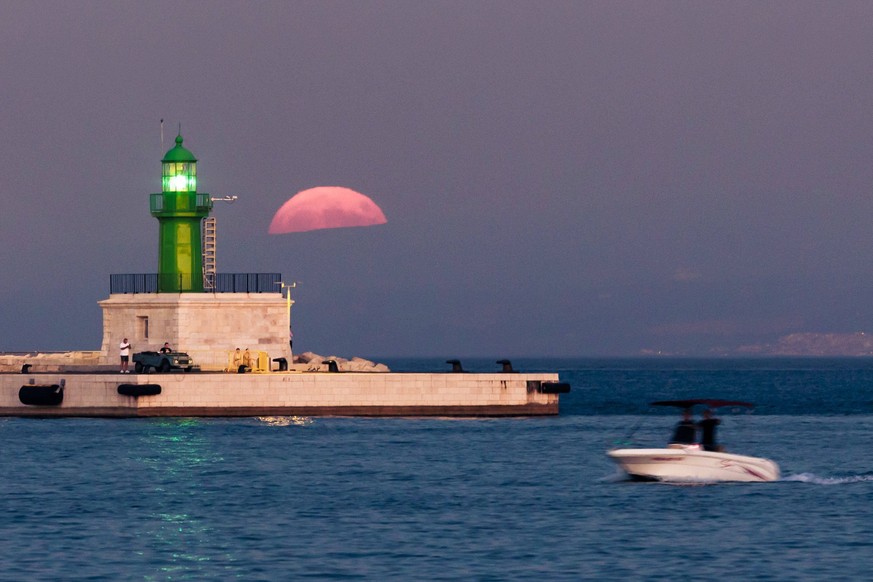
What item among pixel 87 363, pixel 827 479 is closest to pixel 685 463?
pixel 827 479

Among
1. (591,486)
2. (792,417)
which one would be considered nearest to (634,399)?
(792,417)

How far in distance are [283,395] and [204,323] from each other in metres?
6.37

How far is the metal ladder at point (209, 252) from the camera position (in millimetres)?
69125

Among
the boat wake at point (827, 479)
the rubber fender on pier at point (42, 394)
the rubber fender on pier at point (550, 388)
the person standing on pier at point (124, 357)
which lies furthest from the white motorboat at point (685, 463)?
the person standing on pier at point (124, 357)

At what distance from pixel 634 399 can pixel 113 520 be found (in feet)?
230

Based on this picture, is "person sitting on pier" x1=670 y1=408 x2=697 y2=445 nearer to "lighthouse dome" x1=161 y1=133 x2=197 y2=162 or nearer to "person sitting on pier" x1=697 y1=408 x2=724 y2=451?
"person sitting on pier" x1=697 y1=408 x2=724 y2=451

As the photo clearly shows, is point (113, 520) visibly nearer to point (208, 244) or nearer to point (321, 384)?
point (321, 384)

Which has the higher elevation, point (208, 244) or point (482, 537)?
point (208, 244)

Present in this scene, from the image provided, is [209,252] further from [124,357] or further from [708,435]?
[708,435]

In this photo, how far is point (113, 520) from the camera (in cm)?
3588

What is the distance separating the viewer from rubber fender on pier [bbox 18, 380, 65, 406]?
60.9 m

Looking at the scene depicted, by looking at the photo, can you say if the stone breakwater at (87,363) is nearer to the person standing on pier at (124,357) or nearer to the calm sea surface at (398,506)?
the person standing on pier at (124,357)

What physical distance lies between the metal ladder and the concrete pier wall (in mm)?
8500

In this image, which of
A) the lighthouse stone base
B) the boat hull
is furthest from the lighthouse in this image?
the boat hull
